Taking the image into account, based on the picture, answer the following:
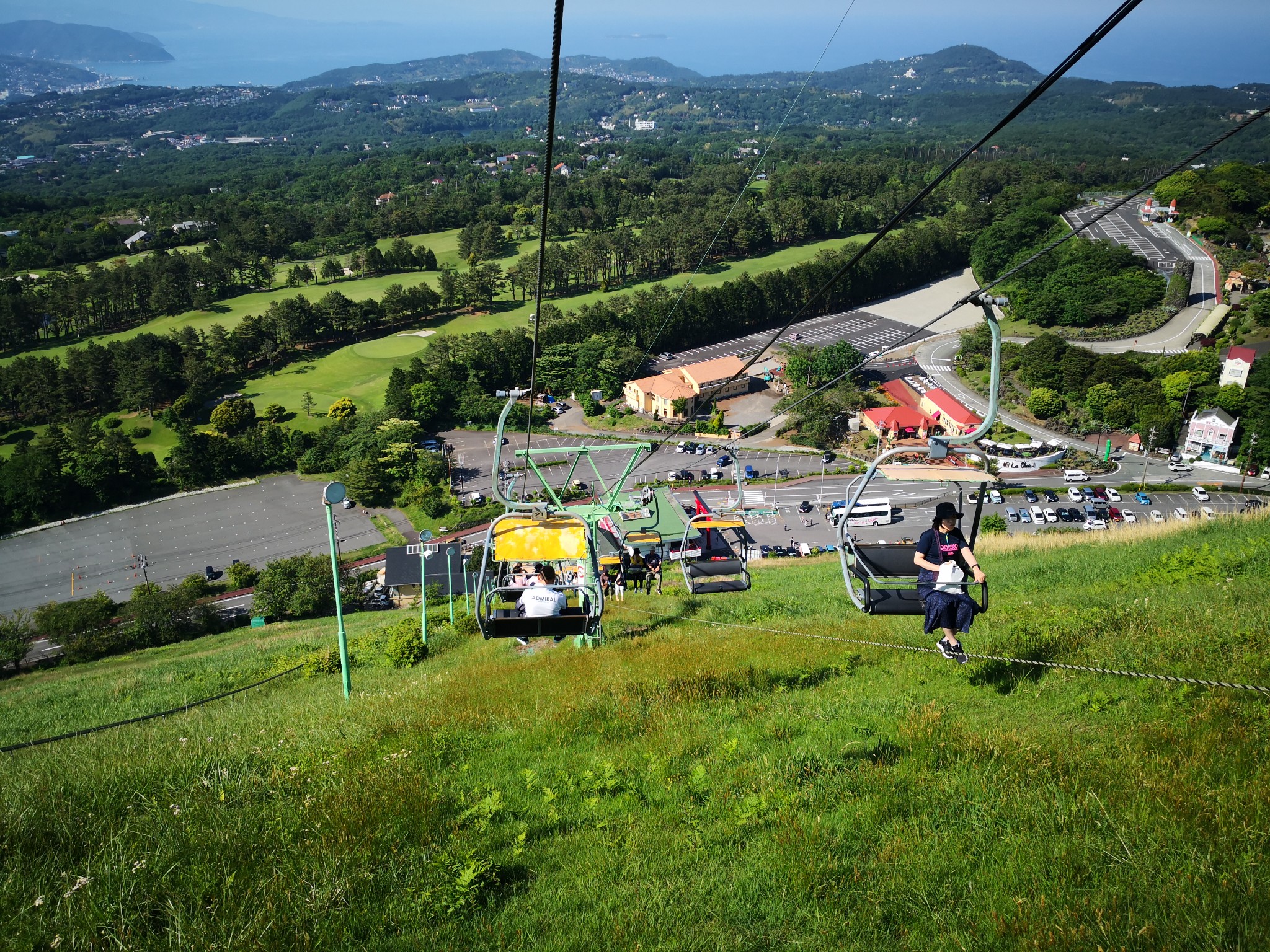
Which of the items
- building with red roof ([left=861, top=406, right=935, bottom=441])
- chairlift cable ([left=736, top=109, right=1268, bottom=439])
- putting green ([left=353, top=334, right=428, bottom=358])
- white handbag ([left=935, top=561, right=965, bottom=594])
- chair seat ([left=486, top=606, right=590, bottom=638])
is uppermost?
chairlift cable ([left=736, top=109, right=1268, bottom=439])

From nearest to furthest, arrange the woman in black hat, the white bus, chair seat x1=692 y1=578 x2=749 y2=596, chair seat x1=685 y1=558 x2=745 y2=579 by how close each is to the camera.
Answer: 1. the woman in black hat
2. chair seat x1=692 y1=578 x2=749 y2=596
3. chair seat x1=685 y1=558 x2=745 y2=579
4. the white bus

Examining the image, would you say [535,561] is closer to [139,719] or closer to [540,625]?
[540,625]

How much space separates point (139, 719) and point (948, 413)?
51302 millimetres

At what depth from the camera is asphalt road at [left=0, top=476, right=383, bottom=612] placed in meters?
41.0

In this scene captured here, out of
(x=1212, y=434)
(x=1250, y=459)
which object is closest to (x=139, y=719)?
(x=1250, y=459)

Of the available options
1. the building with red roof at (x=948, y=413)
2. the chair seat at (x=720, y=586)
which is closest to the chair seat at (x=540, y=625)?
the chair seat at (x=720, y=586)

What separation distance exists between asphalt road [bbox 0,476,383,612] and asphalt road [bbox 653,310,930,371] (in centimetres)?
3175

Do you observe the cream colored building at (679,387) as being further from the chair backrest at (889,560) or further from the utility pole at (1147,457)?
the chair backrest at (889,560)

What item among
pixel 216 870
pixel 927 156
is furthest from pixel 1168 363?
pixel 927 156

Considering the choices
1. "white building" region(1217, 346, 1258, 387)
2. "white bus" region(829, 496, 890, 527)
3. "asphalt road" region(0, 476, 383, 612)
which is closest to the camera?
"white bus" region(829, 496, 890, 527)

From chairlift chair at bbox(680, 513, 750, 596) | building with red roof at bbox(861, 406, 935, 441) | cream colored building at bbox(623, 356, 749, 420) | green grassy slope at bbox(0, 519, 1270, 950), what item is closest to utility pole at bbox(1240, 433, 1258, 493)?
building with red roof at bbox(861, 406, 935, 441)

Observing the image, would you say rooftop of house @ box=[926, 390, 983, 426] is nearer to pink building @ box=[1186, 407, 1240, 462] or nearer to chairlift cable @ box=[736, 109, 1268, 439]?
pink building @ box=[1186, 407, 1240, 462]

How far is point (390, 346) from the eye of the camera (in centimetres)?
7269

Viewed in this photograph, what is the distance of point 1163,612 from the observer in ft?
30.8
